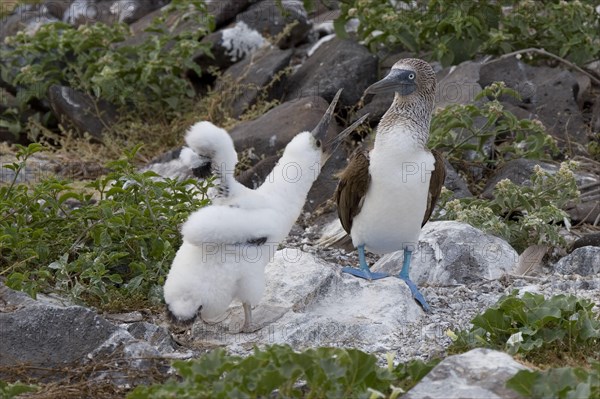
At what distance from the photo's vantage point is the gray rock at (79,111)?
36.4ft

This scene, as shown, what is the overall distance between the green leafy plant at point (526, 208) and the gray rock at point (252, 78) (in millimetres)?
3490

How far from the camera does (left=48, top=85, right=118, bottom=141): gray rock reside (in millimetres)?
11102

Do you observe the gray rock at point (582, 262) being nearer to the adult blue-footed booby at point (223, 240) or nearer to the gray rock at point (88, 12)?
the adult blue-footed booby at point (223, 240)

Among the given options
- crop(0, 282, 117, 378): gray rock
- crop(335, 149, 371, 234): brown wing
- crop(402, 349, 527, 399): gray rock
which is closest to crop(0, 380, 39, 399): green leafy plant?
crop(0, 282, 117, 378): gray rock

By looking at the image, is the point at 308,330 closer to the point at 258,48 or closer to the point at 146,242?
the point at 146,242

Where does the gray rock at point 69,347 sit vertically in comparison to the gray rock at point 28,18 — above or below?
above

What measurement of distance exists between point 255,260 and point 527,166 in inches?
143

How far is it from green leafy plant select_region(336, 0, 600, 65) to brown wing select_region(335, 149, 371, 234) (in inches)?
147

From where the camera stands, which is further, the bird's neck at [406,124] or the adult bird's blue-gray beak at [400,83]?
the adult bird's blue-gray beak at [400,83]

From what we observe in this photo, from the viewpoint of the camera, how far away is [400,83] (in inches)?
266

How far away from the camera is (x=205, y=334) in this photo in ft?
20.1

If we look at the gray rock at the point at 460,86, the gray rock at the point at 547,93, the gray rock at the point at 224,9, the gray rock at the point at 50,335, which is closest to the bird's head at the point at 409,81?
the gray rock at the point at 50,335

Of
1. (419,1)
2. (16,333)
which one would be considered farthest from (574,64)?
(16,333)

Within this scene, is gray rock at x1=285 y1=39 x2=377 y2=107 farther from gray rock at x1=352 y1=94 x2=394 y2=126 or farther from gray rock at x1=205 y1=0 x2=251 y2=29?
gray rock at x1=205 y1=0 x2=251 y2=29
